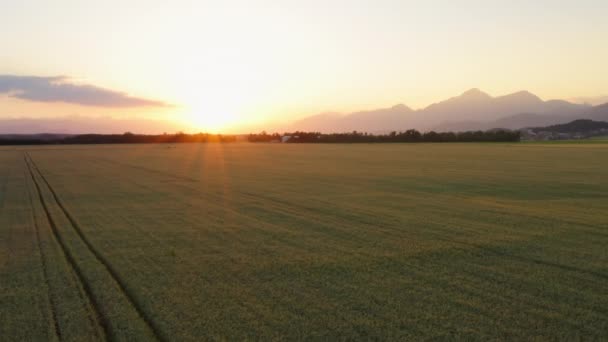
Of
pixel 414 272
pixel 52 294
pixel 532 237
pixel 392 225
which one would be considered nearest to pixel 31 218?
pixel 52 294

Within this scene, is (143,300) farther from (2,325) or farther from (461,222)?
(461,222)

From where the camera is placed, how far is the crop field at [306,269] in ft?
17.3

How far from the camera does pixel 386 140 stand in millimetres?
105250

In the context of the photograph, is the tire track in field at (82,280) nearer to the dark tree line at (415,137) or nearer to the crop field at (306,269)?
the crop field at (306,269)

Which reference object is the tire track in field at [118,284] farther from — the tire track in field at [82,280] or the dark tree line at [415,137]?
the dark tree line at [415,137]

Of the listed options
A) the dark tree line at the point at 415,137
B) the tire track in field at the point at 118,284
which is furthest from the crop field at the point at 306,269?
the dark tree line at the point at 415,137

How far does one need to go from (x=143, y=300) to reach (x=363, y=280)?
2.99m

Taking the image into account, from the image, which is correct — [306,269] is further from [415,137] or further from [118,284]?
[415,137]

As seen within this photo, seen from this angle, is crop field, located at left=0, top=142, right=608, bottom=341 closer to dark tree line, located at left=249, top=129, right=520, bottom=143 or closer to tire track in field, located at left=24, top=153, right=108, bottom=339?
tire track in field, located at left=24, top=153, right=108, bottom=339

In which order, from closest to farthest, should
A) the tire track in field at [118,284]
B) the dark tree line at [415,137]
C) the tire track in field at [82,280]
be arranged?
the tire track in field at [118,284] < the tire track in field at [82,280] < the dark tree line at [415,137]

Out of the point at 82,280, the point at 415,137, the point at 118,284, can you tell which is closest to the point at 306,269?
the point at 118,284

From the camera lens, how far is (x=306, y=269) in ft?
24.3

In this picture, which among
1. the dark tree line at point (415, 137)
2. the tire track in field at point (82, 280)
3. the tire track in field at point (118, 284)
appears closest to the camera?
the tire track in field at point (118, 284)

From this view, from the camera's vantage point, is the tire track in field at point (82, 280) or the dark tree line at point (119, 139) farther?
the dark tree line at point (119, 139)
